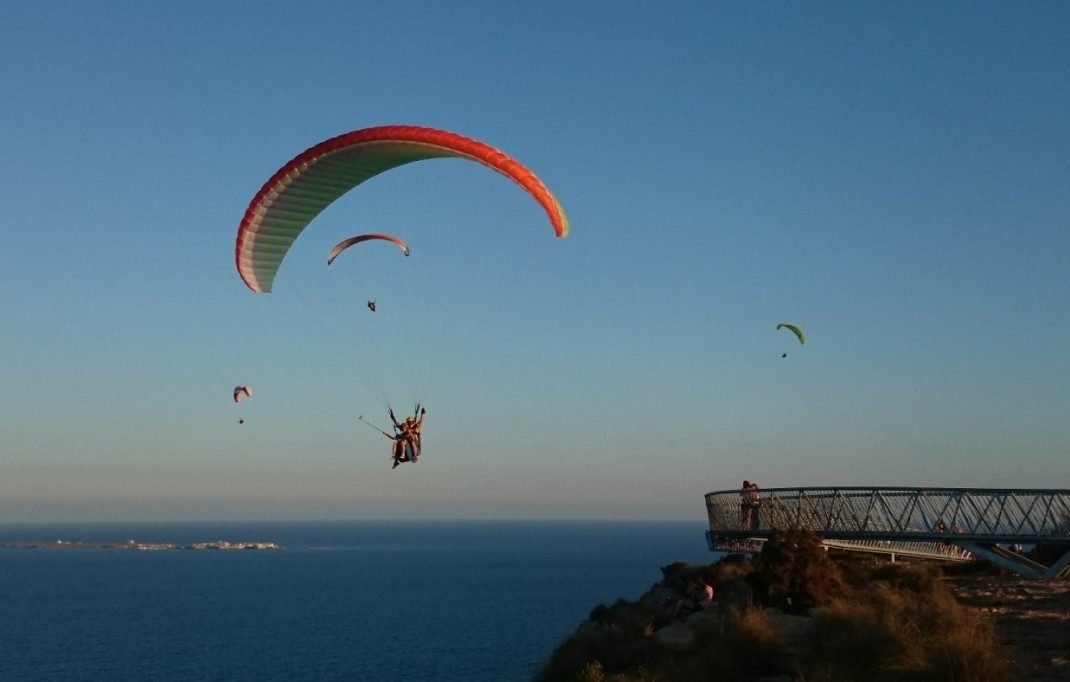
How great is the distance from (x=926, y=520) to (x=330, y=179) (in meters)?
17.1

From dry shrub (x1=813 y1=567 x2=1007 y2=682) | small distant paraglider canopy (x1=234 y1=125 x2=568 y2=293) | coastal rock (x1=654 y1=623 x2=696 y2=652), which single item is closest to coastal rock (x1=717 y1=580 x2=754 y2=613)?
coastal rock (x1=654 y1=623 x2=696 y2=652)

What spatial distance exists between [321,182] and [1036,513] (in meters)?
19.0

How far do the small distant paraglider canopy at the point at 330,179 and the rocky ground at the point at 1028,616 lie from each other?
39.9ft

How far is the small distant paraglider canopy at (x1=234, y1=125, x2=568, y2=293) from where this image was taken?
22.2 metres

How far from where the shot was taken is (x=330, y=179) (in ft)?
78.8

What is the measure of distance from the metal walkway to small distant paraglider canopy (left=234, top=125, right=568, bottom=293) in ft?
33.3

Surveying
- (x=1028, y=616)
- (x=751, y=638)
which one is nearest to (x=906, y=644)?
(x=751, y=638)

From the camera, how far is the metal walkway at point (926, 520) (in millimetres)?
23016

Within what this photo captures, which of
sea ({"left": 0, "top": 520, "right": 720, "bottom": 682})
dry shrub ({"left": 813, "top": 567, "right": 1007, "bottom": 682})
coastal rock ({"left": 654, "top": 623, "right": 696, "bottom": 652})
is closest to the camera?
dry shrub ({"left": 813, "top": 567, "right": 1007, "bottom": 682})

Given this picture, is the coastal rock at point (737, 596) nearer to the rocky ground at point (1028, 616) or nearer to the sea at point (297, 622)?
the rocky ground at point (1028, 616)

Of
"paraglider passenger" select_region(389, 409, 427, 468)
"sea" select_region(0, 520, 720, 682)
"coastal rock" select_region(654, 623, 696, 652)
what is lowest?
"sea" select_region(0, 520, 720, 682)

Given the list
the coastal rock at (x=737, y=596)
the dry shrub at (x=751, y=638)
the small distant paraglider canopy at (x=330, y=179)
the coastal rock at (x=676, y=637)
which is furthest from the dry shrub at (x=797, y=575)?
the small distant paraglider canopy at (x=330, y=179)

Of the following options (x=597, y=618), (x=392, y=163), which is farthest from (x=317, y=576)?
(x=392, y=163)

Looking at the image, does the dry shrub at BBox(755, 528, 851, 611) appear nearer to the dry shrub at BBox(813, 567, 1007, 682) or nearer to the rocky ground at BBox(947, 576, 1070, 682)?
the rocky ground at BBox(947, 576, 1070, 682)
